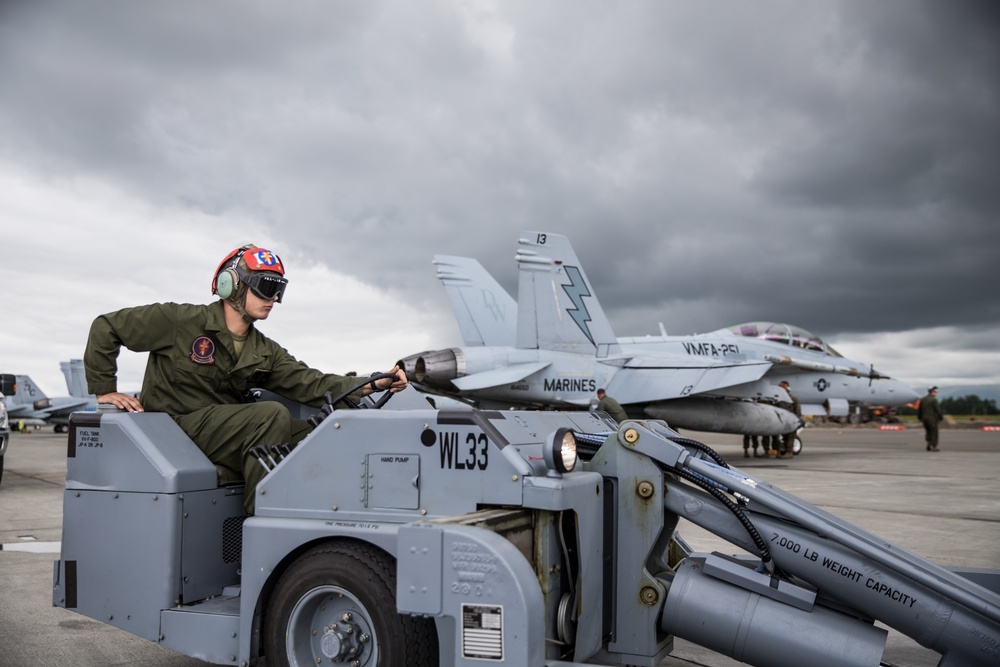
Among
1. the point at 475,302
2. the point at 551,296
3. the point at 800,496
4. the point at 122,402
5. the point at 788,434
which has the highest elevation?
the point at 475,302

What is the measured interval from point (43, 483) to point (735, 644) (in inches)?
517

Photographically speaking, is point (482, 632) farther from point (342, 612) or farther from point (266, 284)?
point (266, 284)

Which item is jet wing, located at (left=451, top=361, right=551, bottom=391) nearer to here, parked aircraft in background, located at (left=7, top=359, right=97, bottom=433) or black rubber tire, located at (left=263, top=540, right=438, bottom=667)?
black rubber tire, located at (left=263, top=540, right=438, bottom=667)

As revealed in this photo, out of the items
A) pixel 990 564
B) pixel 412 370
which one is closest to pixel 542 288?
pixel 412 370

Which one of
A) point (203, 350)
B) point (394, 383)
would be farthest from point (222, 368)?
point (394, 383)

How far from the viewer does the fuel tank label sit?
2525mm

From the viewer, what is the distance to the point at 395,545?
9.33 feet

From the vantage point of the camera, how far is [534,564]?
284 centimetres

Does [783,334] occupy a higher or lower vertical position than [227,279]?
higher

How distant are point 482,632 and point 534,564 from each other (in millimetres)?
359

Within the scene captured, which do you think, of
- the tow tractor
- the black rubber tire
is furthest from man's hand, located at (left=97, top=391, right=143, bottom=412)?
the black rubber tire

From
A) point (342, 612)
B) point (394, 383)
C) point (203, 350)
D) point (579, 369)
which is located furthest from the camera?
point (579, 369)

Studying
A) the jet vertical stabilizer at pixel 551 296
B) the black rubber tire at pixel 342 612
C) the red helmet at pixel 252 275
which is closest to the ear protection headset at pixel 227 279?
the red helmet at pixel 252 275

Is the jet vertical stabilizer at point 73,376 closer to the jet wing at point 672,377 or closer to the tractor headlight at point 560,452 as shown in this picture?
the jet wing at point 672,377
